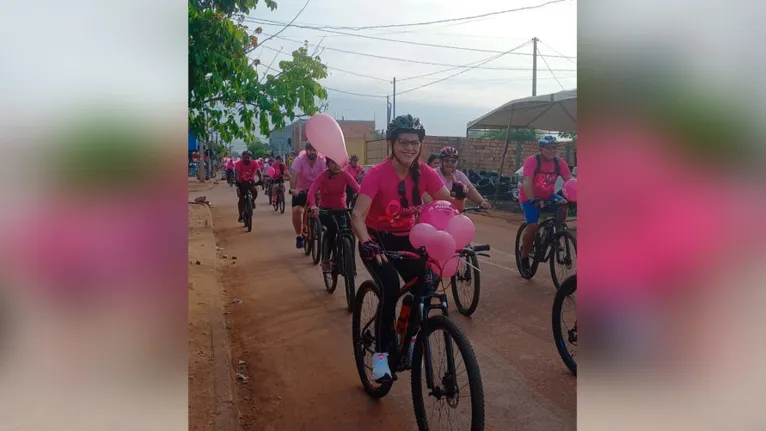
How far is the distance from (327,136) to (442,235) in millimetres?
1862

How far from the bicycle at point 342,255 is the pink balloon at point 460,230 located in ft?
9.93

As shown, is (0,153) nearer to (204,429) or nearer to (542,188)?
(204,429)

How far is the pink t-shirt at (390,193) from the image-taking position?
12.3 feet

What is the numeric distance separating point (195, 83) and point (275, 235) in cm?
768

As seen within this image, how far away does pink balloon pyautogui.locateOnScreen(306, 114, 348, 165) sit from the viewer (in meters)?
4.62

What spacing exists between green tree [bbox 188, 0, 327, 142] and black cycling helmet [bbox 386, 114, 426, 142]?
206 centimetres

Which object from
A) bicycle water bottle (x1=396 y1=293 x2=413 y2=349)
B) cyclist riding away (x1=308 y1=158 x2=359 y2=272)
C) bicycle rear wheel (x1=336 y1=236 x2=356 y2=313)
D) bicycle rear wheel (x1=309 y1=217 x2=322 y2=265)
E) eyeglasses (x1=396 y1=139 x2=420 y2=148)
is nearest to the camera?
bicycle water bottle (x1=396 y1=293 x2=413 y2=349)

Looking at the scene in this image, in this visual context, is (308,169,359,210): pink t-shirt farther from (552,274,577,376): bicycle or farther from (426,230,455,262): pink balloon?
(426,230,455,262): pink balloon

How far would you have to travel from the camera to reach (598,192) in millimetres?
1479

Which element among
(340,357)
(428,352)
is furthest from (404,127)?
(340,357)

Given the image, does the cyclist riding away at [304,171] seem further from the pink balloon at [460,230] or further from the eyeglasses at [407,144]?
the pink balloon at [460,230]

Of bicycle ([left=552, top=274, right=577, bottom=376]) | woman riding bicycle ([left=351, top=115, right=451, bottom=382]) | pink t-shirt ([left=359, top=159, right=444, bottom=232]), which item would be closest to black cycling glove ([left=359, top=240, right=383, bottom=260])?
woman riding bicycle ([left=351, top=115, right=451, bottom=382])

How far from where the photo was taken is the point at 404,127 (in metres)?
3.72

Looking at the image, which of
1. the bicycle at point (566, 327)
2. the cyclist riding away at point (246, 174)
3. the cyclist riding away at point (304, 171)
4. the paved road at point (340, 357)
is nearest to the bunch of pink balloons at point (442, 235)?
the paved road at point (340, 357)
